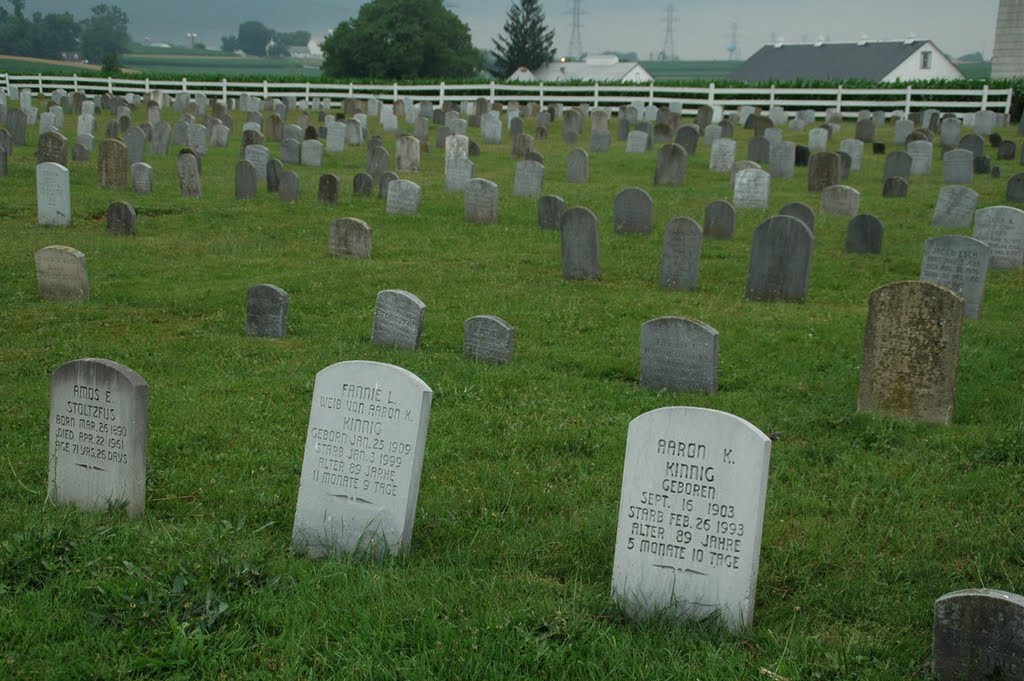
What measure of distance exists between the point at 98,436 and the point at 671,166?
55.3ft

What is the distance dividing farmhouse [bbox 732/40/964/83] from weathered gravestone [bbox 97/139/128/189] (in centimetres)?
5261

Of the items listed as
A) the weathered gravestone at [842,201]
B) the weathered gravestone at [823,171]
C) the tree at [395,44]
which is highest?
the tree at [395,44]

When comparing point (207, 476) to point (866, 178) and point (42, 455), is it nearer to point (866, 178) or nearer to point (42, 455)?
point (42, 455)

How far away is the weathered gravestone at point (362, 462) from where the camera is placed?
563cm

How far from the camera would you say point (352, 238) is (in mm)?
14180

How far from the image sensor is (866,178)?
2323 cm

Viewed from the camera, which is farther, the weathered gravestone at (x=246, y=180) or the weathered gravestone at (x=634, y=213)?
the weathered gravestone at (x=246, y=180)

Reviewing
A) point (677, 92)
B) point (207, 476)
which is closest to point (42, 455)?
point (207, 476)

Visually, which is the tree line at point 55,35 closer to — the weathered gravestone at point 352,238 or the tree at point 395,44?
the tree at point 395,44

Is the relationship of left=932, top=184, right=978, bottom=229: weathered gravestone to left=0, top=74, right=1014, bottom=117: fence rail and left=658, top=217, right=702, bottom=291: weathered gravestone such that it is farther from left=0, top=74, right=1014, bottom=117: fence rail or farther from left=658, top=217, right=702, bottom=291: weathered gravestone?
left=0, top=74, right=1014, bottom=117: fence rail

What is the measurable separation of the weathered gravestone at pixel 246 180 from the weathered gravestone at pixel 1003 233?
37.8ft

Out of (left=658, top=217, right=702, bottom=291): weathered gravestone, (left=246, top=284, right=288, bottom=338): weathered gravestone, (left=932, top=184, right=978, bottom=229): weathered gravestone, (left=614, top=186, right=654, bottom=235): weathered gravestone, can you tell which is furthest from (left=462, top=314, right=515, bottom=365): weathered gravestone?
(left=932, top=184, right=978, bottom=229): weathered gravestone

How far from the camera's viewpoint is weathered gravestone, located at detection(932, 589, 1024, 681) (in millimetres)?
4160

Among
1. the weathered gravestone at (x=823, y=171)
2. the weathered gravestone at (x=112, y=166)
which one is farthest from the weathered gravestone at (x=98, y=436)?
the weathered gravestone at (x=823, y=171)
